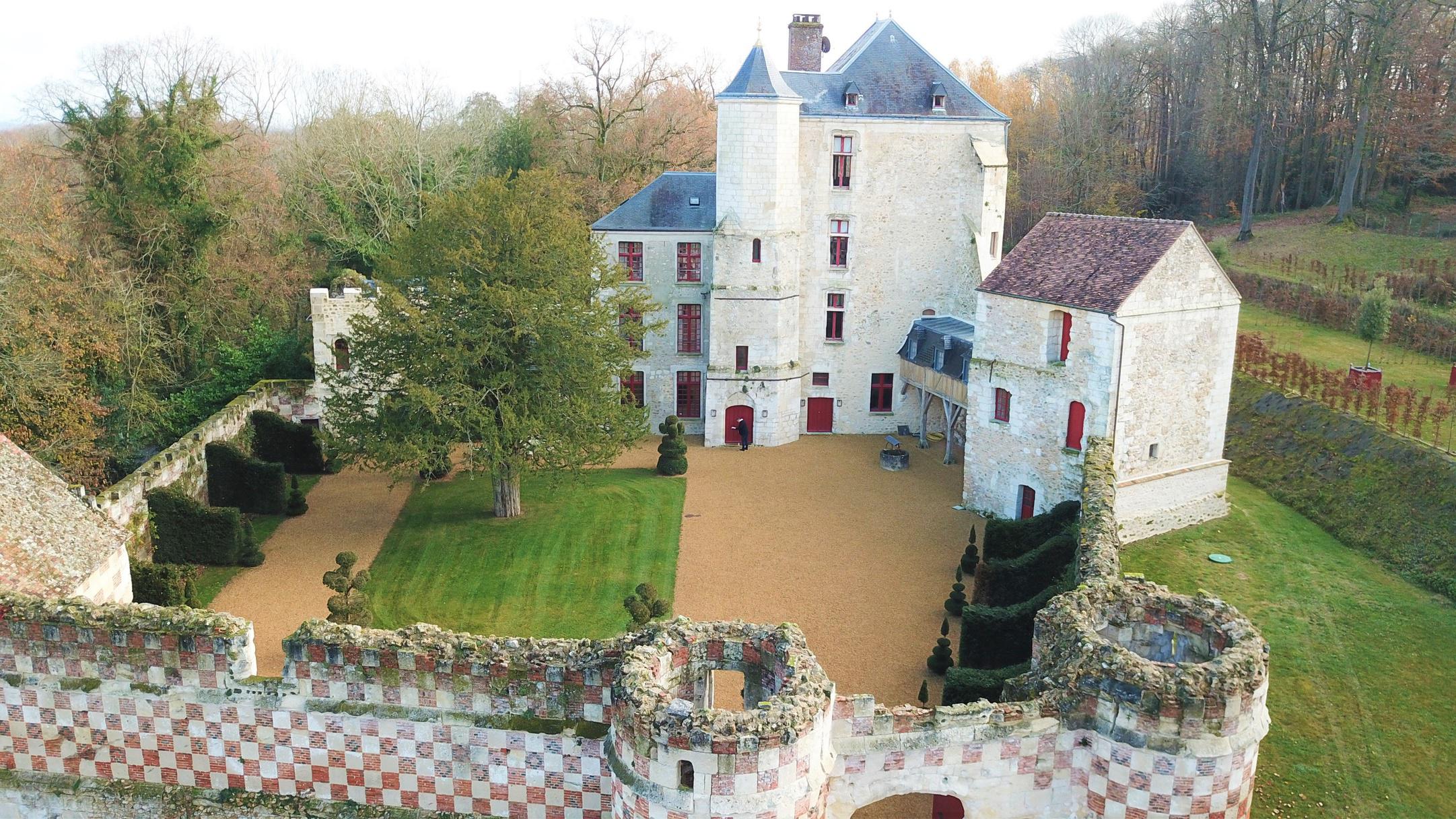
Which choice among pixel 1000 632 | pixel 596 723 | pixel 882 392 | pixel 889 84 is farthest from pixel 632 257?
pixel 596 723

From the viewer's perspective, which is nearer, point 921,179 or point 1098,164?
point 921,179

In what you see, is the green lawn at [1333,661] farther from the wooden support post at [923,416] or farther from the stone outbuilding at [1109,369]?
the wooden support post at [923,416]

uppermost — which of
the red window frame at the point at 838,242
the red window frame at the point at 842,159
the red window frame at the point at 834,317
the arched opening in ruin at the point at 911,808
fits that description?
the red window frame at the point at 842,159

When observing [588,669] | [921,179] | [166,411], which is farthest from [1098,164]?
[588,669]

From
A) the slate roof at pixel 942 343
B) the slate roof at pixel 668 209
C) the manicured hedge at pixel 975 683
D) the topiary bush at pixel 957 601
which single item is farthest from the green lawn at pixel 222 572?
the slate roof at pixel 942 343

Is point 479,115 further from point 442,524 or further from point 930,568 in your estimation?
point 930,568

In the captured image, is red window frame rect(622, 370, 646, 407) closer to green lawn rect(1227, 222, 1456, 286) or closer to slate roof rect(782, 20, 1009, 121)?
slate roof rect(782, 20, 1009, 121)

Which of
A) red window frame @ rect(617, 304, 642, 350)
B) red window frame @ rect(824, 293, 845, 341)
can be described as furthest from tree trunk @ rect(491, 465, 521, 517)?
red window frame @ rect(824, 293, 845, 341)
